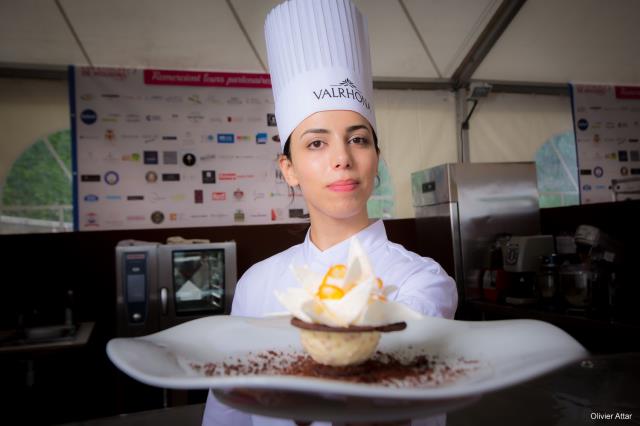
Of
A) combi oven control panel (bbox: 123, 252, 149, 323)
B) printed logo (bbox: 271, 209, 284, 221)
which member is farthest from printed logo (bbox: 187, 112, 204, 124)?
combi oven control panel (bbox: 123, 252, 149, 323)

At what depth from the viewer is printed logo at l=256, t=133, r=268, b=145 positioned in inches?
175

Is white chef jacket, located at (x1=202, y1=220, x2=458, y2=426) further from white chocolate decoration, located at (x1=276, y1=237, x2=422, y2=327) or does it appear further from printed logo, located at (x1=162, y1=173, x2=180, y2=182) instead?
printed logo, located at (x1=162, y1=173, x2=180, y2=182)

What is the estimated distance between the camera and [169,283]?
3.71m

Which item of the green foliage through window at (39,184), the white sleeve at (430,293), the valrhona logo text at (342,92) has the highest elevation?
the green foliage through window at (39,184)

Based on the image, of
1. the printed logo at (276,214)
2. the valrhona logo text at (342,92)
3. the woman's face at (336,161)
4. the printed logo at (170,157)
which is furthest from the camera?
the printed logo at (276,214)

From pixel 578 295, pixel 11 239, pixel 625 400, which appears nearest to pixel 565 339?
pixel 625 400

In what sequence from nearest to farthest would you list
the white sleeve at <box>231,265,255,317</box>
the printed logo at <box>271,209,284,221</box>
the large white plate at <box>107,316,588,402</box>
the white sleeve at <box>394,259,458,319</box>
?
the large white plate at <box>107,316,588,402</box> → the white sleeve at <box>394,259,458,319</box> → the white sleeve at <box>231,265,255,317</box> → the printed logo at <box>271,209,284,221</box>

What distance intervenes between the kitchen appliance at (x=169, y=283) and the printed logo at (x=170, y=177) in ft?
2.39

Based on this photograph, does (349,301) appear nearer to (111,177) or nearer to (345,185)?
(345,185)

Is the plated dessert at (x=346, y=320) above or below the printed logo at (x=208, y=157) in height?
below

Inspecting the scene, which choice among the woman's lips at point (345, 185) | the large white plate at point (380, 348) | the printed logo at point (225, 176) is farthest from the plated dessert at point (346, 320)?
the printed logo at point (225, 176)

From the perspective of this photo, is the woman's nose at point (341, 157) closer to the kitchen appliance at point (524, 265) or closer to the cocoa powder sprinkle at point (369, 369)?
the cocoa powder sprinkle at point (369, 369)

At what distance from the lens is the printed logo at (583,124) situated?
526 cm

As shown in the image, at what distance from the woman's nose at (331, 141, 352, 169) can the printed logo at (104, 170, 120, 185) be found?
357cm
